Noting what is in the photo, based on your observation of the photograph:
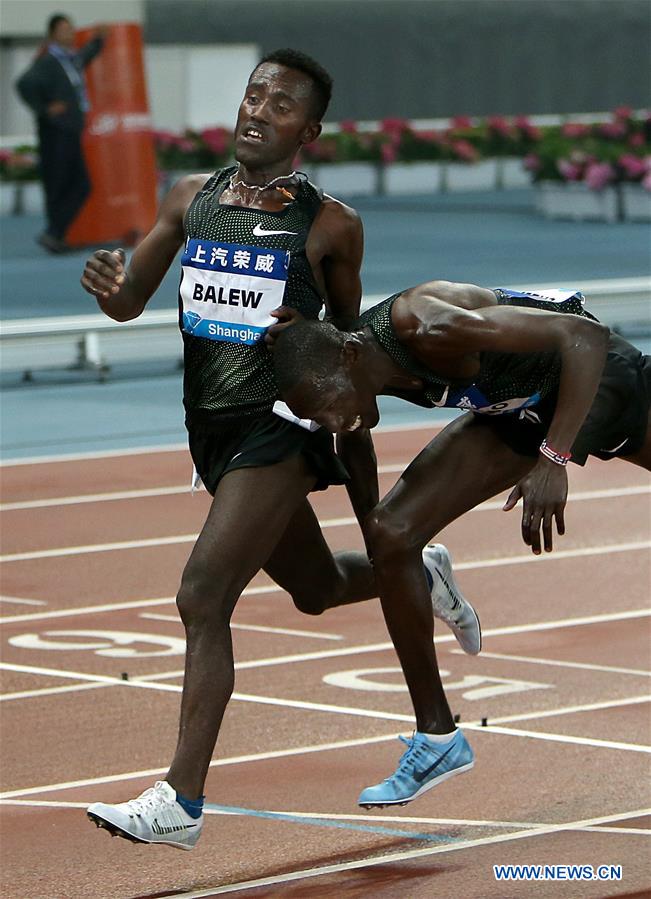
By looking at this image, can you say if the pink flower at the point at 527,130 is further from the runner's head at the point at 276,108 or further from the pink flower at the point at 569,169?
the runner's head at the point at 276,108

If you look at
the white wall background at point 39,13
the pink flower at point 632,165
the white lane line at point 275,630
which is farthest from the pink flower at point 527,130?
the white lane line at point 275,630

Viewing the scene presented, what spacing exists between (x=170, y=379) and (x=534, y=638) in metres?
8.41

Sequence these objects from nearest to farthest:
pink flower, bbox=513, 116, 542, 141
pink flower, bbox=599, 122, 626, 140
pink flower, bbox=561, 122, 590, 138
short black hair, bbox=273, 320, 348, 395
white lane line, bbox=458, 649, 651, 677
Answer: short black hair, bbox=273, 320, 348, 395
white lane line, bbox=458, 649, 651, 677
pink flower, bbox=599, 122, 626, 140
pink flower, bbox=561, 122, 590, 138
pink flower, bbox=513, 116, 542, 141

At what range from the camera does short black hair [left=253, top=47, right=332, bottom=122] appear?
223 inches

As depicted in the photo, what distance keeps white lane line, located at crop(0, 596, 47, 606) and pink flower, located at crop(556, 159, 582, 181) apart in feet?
71.2

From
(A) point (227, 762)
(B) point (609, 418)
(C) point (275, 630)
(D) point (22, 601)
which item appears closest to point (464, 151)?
(D) point (22, 601)

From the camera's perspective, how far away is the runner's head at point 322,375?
17.3ft

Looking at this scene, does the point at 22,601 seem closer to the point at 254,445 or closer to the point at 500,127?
the point at 254,445

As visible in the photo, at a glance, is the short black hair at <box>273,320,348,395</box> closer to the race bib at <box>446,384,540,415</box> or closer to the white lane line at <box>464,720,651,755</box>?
the race bib at <box>446,384,540,415</box>

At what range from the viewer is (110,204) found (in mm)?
23391

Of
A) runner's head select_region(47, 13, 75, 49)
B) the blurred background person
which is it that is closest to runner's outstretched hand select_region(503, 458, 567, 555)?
the blurred background person

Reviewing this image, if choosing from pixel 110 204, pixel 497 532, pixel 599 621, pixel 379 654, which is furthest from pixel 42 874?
pixel 110 204

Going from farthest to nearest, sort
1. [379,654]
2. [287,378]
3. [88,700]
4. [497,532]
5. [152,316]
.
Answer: [152,316] < [497,532] < [379,654] < [88,700] < [287,378]

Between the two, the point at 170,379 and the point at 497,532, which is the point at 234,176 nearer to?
the point at 497,532
